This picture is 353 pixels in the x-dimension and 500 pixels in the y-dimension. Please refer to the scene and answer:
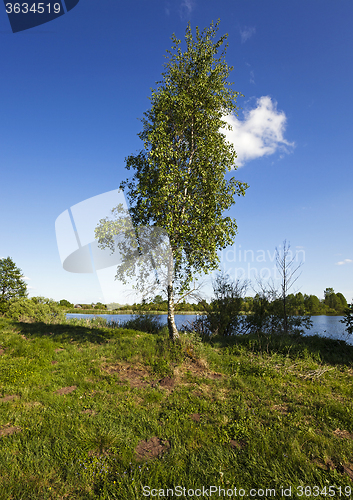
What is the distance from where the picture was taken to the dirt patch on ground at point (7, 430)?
512 cm

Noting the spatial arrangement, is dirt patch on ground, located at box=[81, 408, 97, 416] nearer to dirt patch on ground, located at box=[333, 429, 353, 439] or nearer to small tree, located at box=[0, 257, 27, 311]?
dirt patch on ground, located at box=[333, 429, 353, 439]

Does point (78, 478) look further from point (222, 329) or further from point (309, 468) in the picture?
point (222, 329)

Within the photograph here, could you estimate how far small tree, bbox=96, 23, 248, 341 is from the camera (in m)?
10.3

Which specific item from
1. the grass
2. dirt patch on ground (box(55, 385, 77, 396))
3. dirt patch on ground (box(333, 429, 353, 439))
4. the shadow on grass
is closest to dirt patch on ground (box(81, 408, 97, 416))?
the grass

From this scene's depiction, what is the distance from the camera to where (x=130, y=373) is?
28.9ft

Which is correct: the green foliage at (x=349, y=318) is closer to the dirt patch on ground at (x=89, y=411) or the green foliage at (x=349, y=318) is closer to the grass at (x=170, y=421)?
the grass at (x=170, y=421)

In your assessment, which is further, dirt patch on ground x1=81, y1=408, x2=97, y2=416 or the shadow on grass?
the shadow on grass

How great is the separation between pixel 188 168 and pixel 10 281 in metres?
43.2

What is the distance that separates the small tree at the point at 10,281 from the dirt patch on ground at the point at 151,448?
4459 centimetres

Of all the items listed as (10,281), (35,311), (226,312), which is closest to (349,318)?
(226,312)

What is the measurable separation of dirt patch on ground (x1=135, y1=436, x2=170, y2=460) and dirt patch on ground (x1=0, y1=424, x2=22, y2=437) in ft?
9.18

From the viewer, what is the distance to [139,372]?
8.91m

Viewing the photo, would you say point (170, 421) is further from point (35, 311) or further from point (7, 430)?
point (35, 311)

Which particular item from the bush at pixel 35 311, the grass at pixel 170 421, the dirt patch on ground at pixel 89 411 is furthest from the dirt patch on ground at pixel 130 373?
the bush at pixel 35 311
